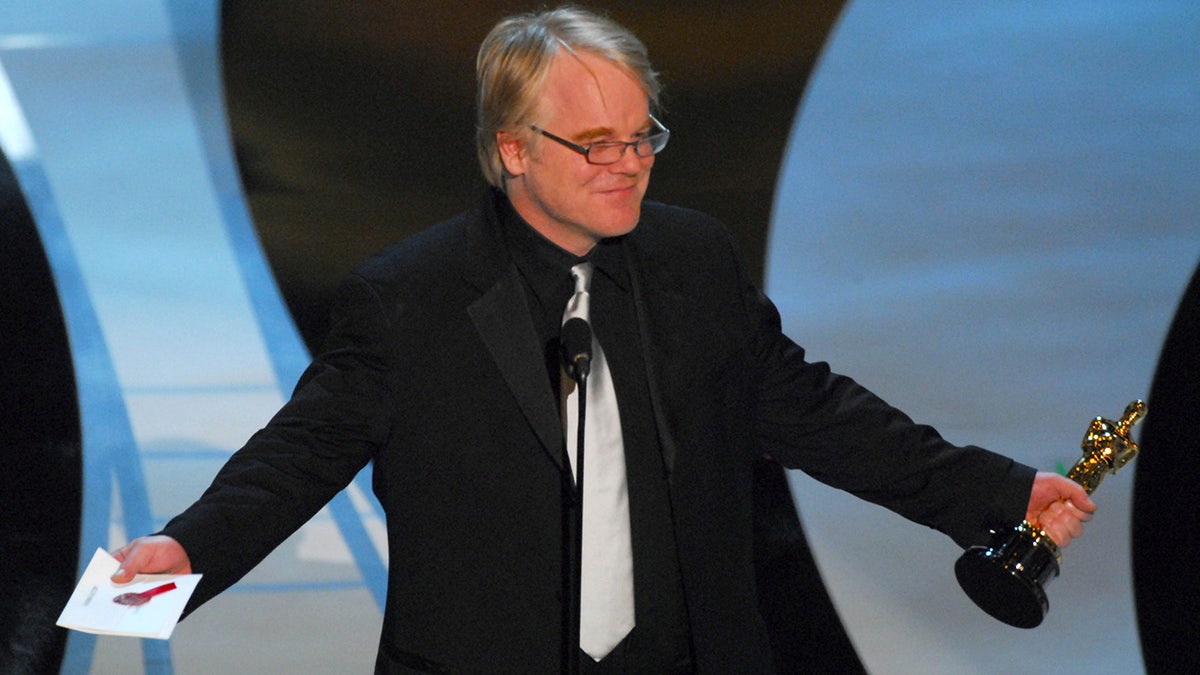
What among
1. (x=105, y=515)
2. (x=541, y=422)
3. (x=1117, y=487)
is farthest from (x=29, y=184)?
(x=1117, y=487)

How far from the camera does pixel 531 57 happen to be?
6.77 ft

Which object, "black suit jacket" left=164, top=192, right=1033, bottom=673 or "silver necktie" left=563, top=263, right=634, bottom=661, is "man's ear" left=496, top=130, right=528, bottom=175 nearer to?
"black suit jacket" left=164, top=192, right=1033, bottom=673

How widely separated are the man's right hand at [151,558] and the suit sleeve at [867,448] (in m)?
0.94

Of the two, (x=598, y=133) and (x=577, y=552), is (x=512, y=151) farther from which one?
(x=577, y=552)

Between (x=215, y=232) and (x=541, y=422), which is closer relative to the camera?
(x=541, y=422)

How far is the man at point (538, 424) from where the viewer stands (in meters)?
1.99

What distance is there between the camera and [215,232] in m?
3.06

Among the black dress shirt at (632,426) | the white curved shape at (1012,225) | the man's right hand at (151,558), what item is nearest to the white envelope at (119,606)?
the man's right hand at (151,558)

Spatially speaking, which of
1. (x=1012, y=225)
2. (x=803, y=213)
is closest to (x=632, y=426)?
(x=803, y=213)

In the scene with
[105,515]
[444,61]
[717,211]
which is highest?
[717,211]

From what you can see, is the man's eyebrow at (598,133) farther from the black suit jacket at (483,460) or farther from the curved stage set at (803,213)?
the curved stage set at (803,213)

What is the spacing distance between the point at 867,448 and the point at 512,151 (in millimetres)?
740

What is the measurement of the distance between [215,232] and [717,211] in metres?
1.13

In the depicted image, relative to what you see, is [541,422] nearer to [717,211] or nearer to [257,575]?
[717,211]
